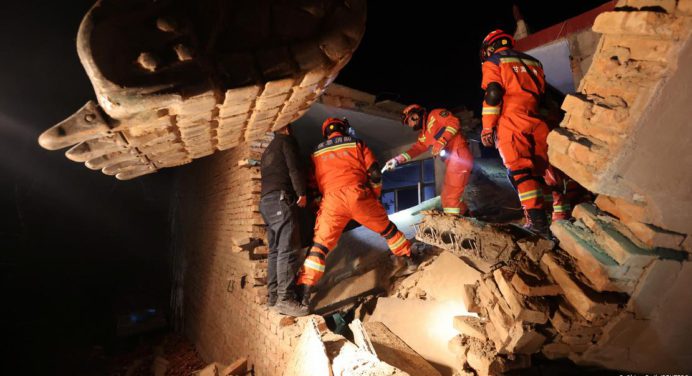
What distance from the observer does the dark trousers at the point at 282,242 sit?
3.47 m

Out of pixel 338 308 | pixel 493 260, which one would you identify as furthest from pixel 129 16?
pixel 338 308

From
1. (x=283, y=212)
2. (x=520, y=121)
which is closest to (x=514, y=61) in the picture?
(x=520, y=121)

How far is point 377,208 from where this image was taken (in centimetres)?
361

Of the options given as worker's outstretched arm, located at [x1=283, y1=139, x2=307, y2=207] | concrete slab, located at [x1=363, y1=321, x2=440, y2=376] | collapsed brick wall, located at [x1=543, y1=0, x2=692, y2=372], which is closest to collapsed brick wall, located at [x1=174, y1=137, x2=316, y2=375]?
worker's outstretched arm, located at [x1=283, y1=139, x2=307, y2=207]

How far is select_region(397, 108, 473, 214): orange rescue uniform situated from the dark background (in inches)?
63.8

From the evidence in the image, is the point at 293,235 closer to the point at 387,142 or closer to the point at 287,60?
the point at 287,60

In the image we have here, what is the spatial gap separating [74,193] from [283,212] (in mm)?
11774

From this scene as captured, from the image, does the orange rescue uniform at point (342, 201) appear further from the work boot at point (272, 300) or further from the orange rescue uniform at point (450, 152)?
the orange rescue uniform at point (450, 152)

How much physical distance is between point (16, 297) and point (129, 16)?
13255 millimetres

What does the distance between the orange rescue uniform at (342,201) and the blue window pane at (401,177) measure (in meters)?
5.81

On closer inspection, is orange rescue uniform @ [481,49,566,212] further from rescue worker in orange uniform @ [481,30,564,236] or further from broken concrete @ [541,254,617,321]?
broken concrete @ [541,254,617,321]

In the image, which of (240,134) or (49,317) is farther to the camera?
(49,317)

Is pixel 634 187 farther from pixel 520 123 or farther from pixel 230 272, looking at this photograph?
pixel 230 272

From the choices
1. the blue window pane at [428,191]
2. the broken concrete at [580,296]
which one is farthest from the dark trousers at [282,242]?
the blue window pane at [428,191]
